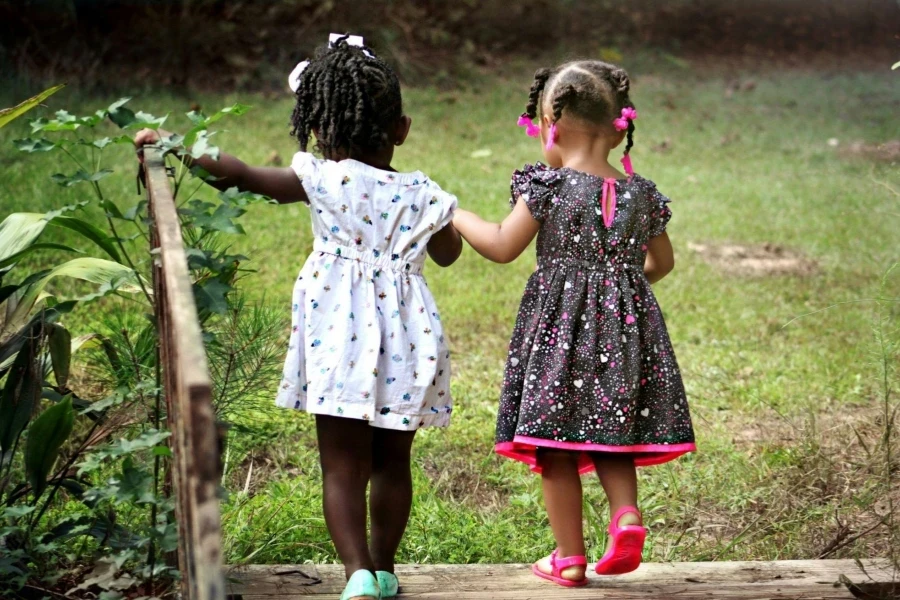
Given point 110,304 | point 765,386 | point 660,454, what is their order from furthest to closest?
point 110,304 → point 765,386 → point 660,454

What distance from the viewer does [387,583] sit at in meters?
2.66

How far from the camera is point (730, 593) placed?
279cm

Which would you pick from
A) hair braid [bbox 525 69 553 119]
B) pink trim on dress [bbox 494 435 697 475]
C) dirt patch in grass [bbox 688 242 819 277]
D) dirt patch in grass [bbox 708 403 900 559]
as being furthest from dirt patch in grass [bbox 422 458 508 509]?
dirt patch in grass [bbox 688 242 819 277]

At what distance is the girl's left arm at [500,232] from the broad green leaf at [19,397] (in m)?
1.06

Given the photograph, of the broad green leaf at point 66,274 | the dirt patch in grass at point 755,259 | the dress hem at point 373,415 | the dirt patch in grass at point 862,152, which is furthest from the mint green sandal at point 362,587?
the dirt patch in grass at point 862,152

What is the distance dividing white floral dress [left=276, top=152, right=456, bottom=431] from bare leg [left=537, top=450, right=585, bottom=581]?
0.35 meters

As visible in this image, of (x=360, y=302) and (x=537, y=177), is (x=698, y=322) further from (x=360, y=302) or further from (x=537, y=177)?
(x=360, y=302)

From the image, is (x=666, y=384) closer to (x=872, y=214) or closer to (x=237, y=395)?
(x=237, y=395)

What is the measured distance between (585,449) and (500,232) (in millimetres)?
574

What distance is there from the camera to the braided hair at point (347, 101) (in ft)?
8.66

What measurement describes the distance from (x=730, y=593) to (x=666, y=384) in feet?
1.74

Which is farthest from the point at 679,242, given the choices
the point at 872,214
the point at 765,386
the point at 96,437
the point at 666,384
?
the point at 96,437

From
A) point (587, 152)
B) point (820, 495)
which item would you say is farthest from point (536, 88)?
point (820, 495)

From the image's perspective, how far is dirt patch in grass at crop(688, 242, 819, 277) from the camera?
21.4ft
